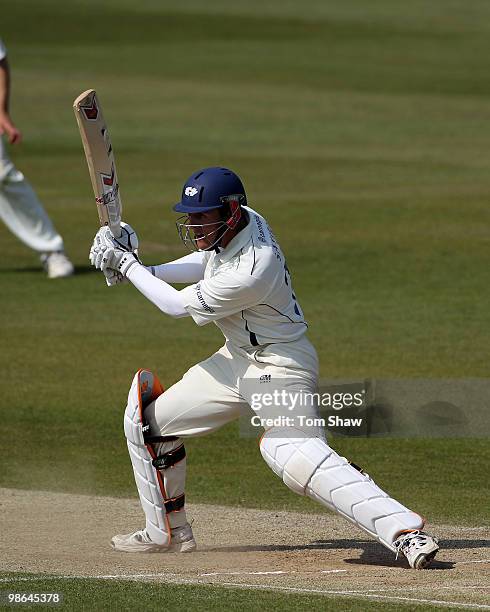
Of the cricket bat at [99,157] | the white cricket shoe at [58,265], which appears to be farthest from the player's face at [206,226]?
the white cricket shoe at [58,265]

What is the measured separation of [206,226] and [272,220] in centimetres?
1156

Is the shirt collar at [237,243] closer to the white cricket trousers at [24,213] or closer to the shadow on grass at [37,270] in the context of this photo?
the white cricket trousers at [24,213]

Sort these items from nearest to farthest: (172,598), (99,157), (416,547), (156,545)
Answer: (172,598), (416,547), (156,545), (99,157)

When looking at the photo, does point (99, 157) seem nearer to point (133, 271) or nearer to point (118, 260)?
point (118, 260)

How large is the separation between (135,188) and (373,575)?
15.3 metres

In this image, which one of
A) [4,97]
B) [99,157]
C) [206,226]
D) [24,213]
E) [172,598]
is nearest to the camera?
[172,598]

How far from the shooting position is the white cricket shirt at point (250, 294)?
7.20m

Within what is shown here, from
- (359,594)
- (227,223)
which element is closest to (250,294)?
(227,223)

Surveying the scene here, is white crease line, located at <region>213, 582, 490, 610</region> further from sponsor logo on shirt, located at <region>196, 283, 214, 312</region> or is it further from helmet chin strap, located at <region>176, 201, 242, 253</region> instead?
helmet chin strap, located at <region>176, 201, 242, 253</region>

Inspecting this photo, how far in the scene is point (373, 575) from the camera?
271 inches

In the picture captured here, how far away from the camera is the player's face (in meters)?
7.30

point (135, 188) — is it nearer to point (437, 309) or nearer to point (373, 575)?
point (437, 309)

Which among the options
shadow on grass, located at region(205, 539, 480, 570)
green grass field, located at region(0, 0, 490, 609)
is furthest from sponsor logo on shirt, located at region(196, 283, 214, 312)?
green grass field, located at region(0, 0, 490, 609)

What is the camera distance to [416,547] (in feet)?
22.3
